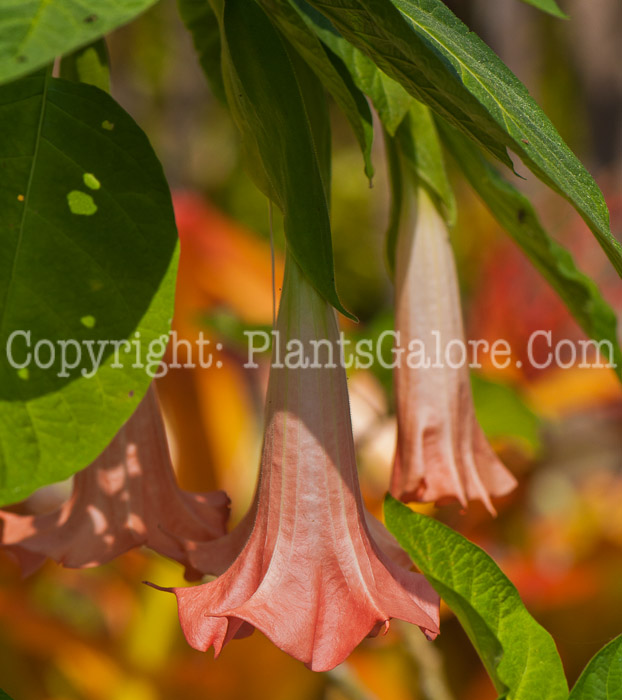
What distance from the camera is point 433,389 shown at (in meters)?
0.54

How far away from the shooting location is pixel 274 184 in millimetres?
389

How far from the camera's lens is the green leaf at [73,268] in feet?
1.17

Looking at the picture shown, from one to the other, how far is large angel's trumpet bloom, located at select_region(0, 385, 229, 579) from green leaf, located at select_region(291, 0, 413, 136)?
0.73 feet

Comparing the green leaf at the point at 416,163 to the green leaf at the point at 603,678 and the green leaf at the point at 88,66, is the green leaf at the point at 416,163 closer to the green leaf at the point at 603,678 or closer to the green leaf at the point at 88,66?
the green leaf at the point at 88,66

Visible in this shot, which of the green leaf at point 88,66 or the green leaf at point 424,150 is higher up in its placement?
the green leaf at point 88,66

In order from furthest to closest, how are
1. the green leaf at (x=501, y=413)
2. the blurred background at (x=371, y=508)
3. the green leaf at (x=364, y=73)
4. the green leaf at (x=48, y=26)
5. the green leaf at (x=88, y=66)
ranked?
the blurred background at (x=371, y=508) < the green leaf at (x=501, y=413) < the green leaf at (x=88, y=66) < the green leaf at (x=364, y=73) < the green leaf at (x=48, y=26)

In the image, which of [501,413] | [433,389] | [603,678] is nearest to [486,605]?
[603,678]

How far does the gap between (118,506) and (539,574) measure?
828 millimetres

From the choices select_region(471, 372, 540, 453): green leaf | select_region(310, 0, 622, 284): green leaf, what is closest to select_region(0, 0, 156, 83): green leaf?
select_region(310, 0, 622, 284): green leaf

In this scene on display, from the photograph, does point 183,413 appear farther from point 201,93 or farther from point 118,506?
point 201,93

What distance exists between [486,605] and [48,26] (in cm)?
30

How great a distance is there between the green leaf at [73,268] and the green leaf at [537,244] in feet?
0.70

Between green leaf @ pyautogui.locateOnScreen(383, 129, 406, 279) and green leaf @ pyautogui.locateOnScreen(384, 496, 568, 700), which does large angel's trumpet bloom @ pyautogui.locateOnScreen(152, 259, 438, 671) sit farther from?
green leaf @ pyautogui.locateOnScreen(383, 129, 406, 279)

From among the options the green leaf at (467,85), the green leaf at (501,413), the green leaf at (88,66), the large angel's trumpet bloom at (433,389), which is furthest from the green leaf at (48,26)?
the green leaf at (501,413)
